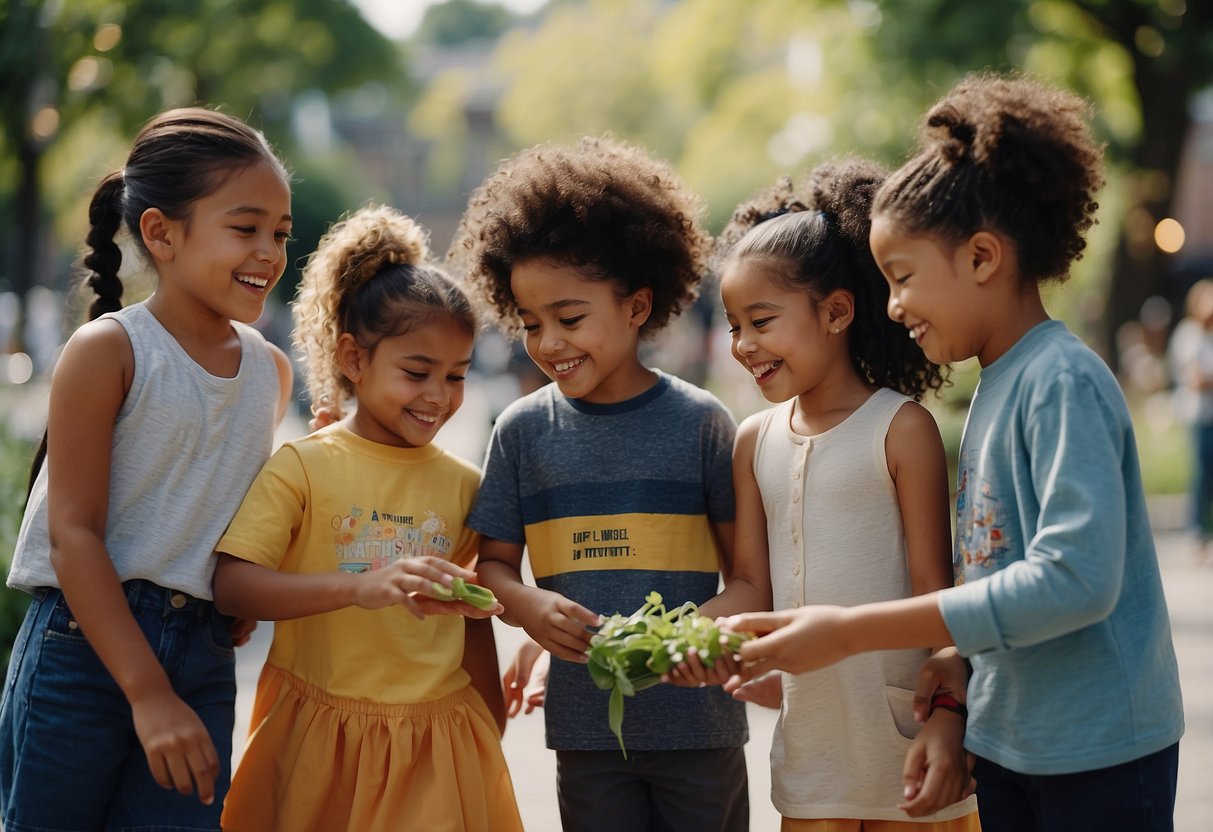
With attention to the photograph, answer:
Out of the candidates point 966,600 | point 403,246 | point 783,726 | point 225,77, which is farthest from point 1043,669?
point 225,77

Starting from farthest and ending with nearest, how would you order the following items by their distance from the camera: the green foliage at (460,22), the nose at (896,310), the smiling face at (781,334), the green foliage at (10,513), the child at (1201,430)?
the green foliage at (460,22) < the child at (1201,430) < the green foliage at (10,513) < the smiling face at (781,334) < the nose at (896,310)

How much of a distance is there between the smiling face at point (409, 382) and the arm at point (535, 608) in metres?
0.34

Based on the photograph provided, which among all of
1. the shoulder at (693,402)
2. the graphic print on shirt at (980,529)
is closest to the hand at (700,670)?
the graphic print on shirt at (980,529)

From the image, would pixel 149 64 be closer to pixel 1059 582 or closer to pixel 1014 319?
pixel 1014 319

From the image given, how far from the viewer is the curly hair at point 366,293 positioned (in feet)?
10.8

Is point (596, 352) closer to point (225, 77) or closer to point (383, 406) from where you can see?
point (383, 406)

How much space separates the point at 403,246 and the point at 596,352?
637 mm

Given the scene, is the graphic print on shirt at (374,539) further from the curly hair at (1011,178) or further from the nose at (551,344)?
the curly hair at (1011,178)

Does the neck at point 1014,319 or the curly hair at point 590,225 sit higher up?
the curly hair at point 590,225

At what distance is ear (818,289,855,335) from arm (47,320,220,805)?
1600 mm

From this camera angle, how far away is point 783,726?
3016 mm

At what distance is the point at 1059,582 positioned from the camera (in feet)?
7.61

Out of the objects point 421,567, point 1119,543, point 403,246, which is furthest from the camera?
point 403,246

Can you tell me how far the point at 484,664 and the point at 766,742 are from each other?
100 inches
